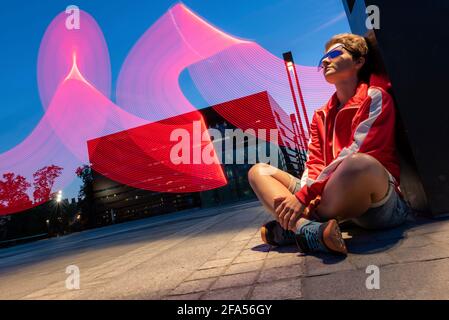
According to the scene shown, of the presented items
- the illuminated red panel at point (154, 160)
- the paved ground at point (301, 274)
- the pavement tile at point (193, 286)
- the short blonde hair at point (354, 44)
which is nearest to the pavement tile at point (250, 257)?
the paved ground at point (301, 274)

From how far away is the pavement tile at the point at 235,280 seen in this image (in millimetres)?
1681

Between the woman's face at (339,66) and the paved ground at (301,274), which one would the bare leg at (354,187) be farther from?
the woman's face at (339,66)

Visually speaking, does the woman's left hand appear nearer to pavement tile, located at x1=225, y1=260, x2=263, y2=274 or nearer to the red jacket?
the red jacket

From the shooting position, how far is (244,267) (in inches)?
81.0

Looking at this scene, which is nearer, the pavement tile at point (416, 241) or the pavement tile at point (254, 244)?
the pavement tile at point (416, 241)

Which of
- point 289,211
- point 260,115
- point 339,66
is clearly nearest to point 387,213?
point 289,211

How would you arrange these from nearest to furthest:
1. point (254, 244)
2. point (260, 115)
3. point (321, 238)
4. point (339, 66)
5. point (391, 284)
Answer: point (391, 284), point (321, 238), point (339, 66), point (254, 244), point (260, 115)

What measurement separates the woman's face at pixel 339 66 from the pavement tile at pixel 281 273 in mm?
1476

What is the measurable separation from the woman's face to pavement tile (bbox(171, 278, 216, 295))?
172 cm

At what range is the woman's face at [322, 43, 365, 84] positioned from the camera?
8.05ft

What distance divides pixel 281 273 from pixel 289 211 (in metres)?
0.39

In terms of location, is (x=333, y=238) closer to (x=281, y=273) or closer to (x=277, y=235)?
(x=281, y=273)

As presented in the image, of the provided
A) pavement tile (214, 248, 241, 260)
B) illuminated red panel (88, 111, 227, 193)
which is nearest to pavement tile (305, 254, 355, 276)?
pavement tile (214, 248, 241, 260)
